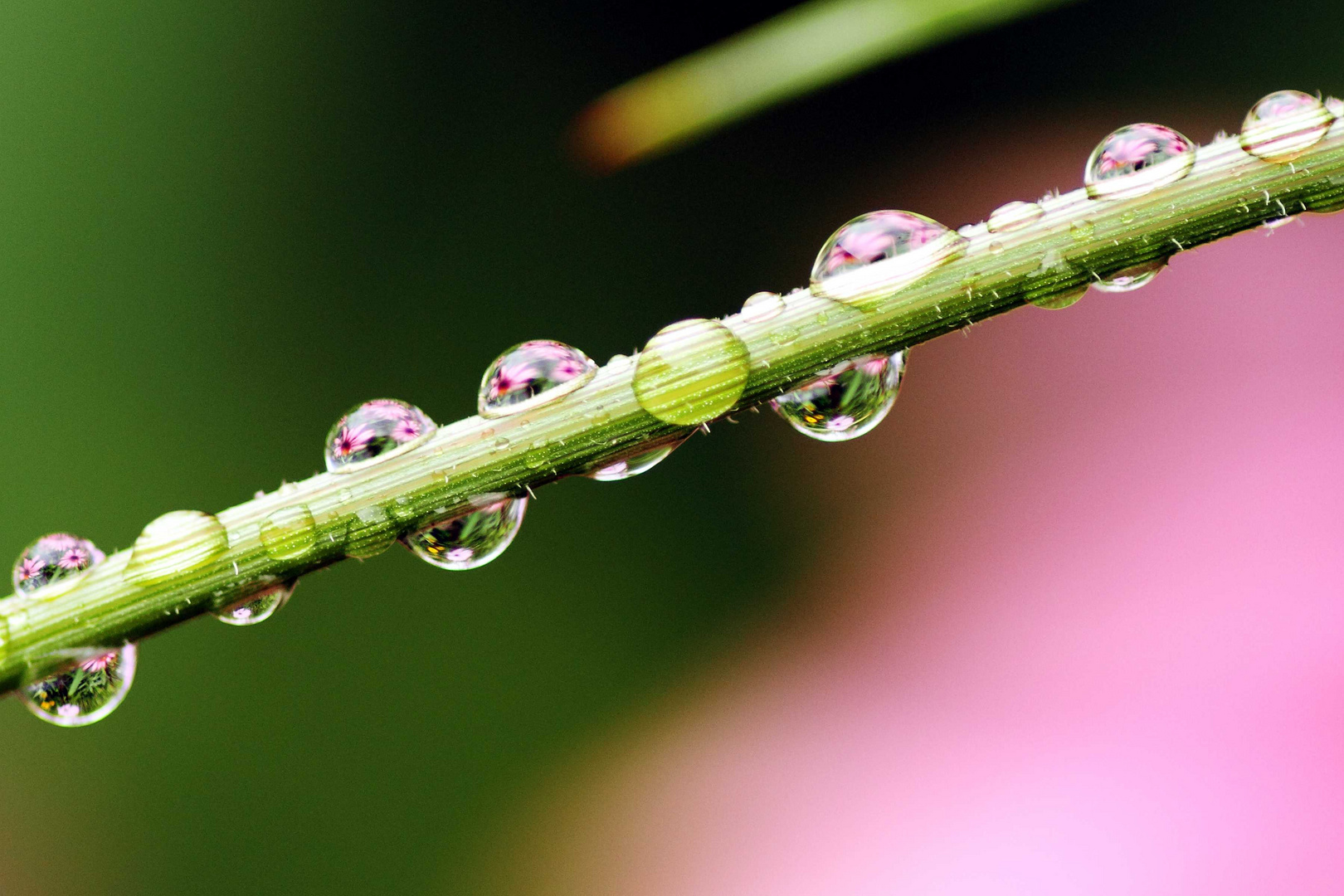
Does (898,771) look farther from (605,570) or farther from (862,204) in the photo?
(862,204)

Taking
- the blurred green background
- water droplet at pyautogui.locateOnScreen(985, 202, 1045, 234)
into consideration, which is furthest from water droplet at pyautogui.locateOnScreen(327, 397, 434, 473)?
the blurred green background

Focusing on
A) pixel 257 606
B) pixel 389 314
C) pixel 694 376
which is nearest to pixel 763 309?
pixel 694 376

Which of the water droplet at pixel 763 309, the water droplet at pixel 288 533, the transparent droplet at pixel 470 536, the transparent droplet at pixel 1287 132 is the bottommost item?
the water droplet at pixel 288 533

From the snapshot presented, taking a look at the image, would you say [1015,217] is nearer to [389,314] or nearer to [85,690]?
[85,690]

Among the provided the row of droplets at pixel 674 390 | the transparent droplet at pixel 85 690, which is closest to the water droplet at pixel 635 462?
the row of droplets at pixel 674 390

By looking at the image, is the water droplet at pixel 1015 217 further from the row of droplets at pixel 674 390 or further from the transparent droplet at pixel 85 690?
the transparent droplet at pixel 85 690
